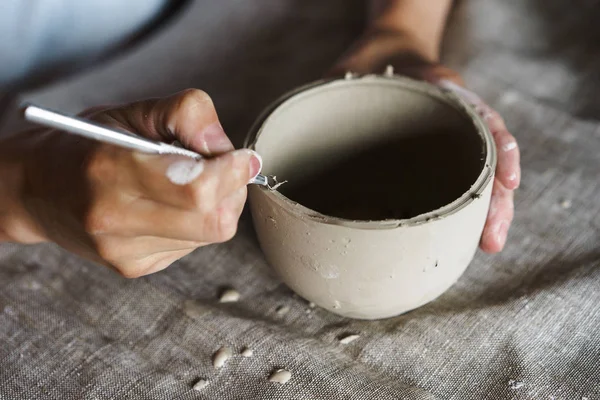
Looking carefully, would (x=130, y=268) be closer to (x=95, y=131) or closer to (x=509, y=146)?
(x=95, y=131)

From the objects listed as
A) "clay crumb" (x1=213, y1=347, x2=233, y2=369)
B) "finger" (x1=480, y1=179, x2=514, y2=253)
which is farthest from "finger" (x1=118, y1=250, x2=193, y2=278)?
"finger" (x1=480, y1=179, x2=514, y2=253)

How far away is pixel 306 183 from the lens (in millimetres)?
660

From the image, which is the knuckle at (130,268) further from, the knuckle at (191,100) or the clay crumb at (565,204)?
the clay crumb at (565,204)

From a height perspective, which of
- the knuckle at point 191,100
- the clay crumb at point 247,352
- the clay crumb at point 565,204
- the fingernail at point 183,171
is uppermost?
the knuckle at point 191,100

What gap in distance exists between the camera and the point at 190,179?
17.2 inches

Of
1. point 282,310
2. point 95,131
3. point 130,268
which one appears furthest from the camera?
point 282,310

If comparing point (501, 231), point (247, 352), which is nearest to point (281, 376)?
point (247, 352)

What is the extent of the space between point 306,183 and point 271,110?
0.35ft

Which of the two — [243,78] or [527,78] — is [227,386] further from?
[527,78]

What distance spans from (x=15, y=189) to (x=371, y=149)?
363 millimetres

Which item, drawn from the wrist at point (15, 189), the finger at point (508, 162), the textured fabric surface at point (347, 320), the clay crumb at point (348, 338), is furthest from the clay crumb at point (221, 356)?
the finger at point (508, 162)

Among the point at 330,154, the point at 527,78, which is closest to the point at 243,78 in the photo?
the point at 330,154

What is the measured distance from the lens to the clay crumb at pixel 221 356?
1.89 feet

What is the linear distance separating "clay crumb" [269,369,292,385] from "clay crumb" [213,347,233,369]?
49 millimetres
